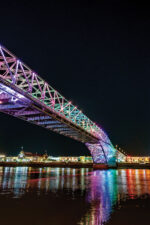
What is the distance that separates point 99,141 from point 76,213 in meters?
55.1

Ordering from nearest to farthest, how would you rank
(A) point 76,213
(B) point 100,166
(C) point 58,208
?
(A) point 76,213, (C) point 58,208, (B) point 100,166

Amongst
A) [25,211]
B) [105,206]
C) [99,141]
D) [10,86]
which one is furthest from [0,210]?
[99,141]

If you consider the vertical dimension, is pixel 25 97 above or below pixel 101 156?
above

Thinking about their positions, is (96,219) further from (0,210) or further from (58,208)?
(0,210)

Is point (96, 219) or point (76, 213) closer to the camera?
point (96, 219)

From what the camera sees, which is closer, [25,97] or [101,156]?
[25,97]

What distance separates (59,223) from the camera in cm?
717

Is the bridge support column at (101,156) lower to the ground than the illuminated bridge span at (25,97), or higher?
lower

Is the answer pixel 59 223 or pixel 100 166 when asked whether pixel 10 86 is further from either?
pixel 100 166

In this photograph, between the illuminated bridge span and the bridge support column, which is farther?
the bridge support column

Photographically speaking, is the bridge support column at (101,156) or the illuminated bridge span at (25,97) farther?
the bridge support column at (101,156)

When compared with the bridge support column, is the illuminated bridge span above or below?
above

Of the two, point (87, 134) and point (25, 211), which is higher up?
point (87, 134)

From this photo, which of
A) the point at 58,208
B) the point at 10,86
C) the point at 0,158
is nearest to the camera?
the point at 58,208
